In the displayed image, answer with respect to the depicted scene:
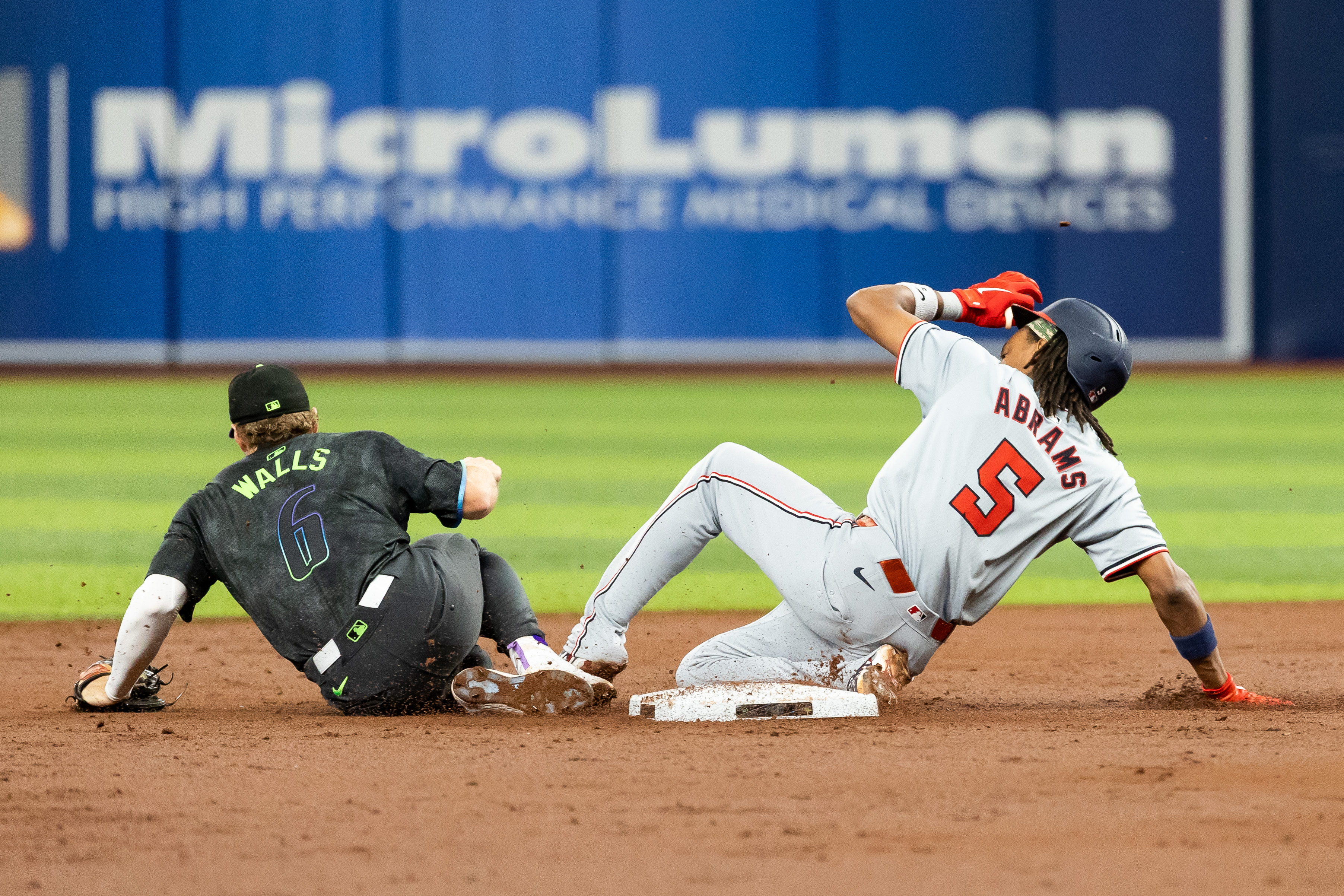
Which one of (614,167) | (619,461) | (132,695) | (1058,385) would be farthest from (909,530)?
(614,167)

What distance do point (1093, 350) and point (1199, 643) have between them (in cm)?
80

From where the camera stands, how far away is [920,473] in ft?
13.2

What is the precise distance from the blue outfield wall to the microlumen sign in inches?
1.4

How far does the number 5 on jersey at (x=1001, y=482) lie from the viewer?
12.9 feet

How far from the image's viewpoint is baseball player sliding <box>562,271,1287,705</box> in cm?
394

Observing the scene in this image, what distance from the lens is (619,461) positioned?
11.1 m

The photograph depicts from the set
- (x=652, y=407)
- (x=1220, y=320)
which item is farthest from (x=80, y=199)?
(x=1220, y=320)

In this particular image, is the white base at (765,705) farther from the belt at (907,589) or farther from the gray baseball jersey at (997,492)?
the gray baseball jersey at (997,492)

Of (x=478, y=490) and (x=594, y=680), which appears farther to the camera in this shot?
(x=594, y=680)

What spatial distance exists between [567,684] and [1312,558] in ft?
16.4

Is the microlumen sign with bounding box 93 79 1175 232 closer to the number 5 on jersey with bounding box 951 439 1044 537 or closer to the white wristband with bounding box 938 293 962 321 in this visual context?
the white wristband with bounding box 938 293 962 321

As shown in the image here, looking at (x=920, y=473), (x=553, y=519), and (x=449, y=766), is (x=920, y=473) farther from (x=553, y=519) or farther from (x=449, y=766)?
(x=553, y=519)

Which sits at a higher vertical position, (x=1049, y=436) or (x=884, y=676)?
(x=1049, y=436)

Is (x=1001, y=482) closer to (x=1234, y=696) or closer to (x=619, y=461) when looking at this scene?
(x=1234, y=696)
